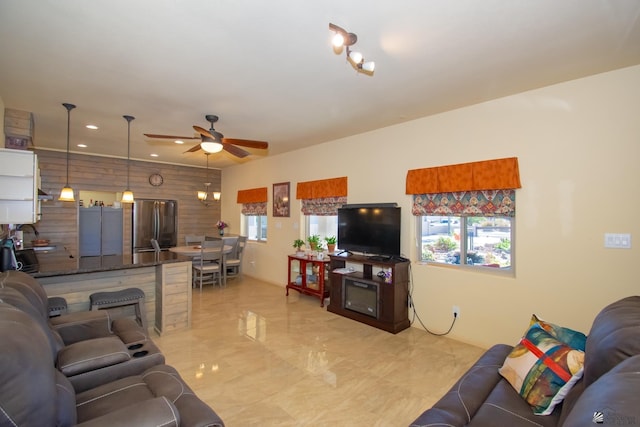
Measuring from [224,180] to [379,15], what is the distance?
701 centimetres

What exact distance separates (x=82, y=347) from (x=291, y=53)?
2490mm

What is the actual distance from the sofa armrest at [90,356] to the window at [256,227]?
4959 mm

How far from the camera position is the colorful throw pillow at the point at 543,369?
5.05ft

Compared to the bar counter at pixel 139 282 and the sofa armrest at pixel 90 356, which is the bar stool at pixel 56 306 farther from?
the sofa armrest at pixel 90 356

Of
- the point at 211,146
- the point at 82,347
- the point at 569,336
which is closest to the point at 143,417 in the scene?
the point at 82,347

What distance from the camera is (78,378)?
1769 mm

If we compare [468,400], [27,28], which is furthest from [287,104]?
[468,400]

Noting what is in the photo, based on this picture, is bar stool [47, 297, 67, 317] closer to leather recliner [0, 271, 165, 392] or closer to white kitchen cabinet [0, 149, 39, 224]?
leather recliner [0, 271, 165, 392]

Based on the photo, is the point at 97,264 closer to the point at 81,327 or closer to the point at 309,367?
the point at 81,327

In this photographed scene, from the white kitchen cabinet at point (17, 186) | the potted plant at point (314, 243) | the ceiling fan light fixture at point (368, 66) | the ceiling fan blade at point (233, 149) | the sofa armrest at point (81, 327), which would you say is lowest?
the sofa armrest at point (81, 327)

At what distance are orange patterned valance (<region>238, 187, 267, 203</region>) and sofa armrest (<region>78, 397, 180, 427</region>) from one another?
18.3 ft

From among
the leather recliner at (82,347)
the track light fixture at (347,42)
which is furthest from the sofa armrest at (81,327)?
the track light fixture at (347,42)

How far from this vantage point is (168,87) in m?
3.11

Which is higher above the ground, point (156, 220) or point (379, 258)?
point (156, 220)
